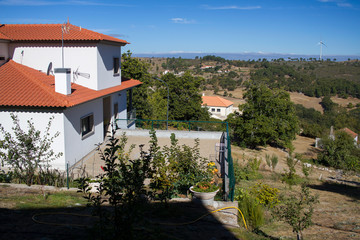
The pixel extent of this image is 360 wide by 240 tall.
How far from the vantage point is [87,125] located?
14664 millimetres

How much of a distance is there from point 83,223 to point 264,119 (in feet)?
99.3

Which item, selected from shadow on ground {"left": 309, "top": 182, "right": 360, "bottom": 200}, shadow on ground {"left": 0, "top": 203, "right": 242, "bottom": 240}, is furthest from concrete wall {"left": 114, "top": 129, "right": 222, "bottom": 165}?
shadow on ground {"left": 0, "top": 203, "right": 242, "bottom": 240}

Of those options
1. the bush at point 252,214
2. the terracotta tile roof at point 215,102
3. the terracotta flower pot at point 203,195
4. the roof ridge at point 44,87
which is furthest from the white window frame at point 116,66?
the terracotta tile roof at point 215,102

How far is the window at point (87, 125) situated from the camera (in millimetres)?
13984

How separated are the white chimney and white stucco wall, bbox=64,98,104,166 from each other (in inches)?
33.9

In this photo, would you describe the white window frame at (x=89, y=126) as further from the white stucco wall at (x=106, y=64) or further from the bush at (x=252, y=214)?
the bush at (x=252, y=214)

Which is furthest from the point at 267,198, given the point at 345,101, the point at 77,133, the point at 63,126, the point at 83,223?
the point at 345,101

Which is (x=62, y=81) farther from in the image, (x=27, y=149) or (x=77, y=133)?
(x=27, y=149)

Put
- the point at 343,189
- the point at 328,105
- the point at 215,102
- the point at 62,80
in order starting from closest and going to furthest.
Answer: the point at 62,80
the point at 343,189
the point at 215,102
the point at 328,105

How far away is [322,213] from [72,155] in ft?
31.9

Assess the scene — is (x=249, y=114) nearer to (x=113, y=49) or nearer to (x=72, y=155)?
(x=113, y=49)

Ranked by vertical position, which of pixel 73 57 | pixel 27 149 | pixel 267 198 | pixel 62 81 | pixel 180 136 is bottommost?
pixel 267 198

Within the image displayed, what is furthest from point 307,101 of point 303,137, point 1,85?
point 1,85

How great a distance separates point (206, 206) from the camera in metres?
7.58
